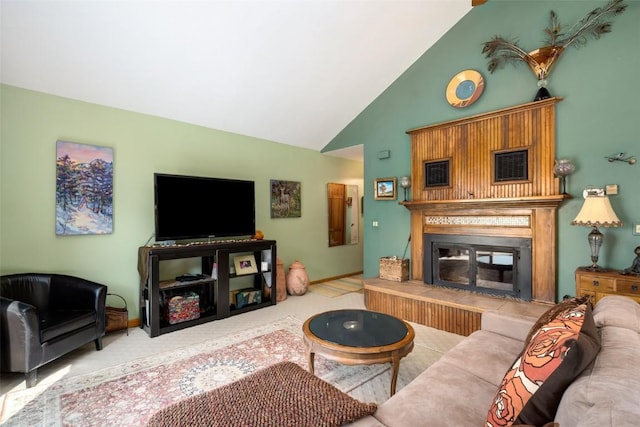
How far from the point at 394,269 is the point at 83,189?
391 centimetres

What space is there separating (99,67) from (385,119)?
3661 mm

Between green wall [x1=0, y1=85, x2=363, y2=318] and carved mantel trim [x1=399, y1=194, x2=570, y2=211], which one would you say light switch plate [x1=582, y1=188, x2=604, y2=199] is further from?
green wall [x1=0, y1=85, x2=363, y2=318]

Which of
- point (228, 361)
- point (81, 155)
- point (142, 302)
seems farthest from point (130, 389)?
point (81, 155)

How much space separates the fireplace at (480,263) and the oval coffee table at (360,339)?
1.72 meters

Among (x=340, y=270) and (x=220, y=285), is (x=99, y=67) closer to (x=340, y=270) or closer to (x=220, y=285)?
(x=220, y=285)

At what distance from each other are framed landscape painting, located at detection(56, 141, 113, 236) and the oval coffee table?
2.70 metres

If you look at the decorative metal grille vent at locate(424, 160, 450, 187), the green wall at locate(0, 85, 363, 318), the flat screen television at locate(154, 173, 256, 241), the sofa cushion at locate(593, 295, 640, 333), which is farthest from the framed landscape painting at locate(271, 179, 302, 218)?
the sofa cushion at locate(593, 295, 640, 333)

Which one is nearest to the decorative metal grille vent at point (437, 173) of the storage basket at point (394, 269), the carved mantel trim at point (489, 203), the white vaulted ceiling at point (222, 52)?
the carved mantel trim at point (489, 203)

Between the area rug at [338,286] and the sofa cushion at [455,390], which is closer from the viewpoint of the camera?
the sofa cushion at [455,390]

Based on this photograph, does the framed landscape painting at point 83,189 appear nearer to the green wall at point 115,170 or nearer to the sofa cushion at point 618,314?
the green wall at point 115,170

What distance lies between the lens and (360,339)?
2221 mm

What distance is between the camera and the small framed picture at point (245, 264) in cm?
428

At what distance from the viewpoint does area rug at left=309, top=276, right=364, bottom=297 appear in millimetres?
5238

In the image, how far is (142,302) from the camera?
12.0ft
